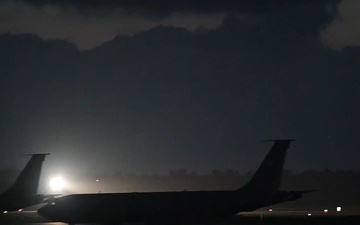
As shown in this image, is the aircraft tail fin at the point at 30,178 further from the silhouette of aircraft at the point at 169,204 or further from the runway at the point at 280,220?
the silhouette of aircraft at the point at 169,204

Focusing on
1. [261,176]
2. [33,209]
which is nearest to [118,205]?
[261,176]

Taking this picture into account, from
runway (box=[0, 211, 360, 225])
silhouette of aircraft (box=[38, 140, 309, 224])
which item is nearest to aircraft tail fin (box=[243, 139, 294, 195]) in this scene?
silhouette of aircraft (box=[38, 140, 309, 224])

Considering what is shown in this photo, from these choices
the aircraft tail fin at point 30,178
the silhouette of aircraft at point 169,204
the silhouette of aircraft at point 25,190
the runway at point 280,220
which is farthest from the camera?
the aircraft tail fin at point 30,178

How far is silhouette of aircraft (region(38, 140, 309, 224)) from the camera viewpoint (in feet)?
264

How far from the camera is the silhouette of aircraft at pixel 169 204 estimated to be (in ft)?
264

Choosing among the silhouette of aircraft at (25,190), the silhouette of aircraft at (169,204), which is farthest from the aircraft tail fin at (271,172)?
the silhouette of aircraft at (25,190)

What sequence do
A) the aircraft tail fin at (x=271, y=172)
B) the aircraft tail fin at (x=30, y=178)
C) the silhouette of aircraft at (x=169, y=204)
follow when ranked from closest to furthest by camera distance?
the silhouette of aircraft at (x=169, y=204) < the aircraft tail fin at (x=271, y=172) < the aircraft tail fin at (x=30, y=178)

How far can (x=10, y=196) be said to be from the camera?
286ft

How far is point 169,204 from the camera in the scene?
82312mm

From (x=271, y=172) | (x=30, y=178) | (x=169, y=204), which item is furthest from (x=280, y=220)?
(x=30, y=178)

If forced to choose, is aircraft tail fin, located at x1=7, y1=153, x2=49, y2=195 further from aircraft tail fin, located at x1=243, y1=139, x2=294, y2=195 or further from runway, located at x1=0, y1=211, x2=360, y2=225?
aircraft tail fin, located at x1=243, y1=139, x2=294, y2=195

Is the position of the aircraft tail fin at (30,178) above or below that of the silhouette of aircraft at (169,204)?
above

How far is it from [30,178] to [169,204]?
1891 centimetres

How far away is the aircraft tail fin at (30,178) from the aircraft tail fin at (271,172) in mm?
26785
